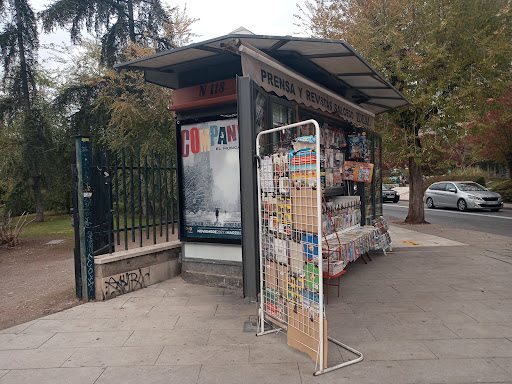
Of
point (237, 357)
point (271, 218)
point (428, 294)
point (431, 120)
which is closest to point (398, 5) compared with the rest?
point (431, 120)

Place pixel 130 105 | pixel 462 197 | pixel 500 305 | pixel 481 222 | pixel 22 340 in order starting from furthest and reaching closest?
1. pixel 462 197
2. pixel 481 222
3. pixel 130 105
4. pixel 500 305
5. pixel 22 340

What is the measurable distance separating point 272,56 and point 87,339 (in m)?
4.38

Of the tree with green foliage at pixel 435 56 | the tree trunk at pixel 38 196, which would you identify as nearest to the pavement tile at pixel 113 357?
the tree with green foliage at pixel 435 56

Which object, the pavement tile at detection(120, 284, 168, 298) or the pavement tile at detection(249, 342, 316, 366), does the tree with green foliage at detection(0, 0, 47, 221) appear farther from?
the pavement tile at detection(249, 342, 316, 366)

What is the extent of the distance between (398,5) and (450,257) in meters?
7.43

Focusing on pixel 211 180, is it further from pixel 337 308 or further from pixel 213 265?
pixel 337 308

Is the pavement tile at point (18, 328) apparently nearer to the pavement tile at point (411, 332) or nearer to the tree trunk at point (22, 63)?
the pavement tile at point (411, 332)

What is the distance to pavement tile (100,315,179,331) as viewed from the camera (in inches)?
163

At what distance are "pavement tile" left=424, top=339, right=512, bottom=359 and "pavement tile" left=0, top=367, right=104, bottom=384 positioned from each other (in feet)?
10.2

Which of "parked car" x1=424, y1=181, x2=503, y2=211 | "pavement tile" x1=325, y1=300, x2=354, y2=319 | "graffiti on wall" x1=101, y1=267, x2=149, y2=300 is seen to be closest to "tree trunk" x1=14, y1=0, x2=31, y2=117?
"graffiti on wall" x1=101, y1=267, x2=149, y2=300

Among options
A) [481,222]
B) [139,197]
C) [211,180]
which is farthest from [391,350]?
[481,222]

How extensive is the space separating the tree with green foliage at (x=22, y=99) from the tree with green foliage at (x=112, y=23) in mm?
1757

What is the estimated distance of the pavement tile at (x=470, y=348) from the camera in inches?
129

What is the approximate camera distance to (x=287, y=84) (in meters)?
4.76
